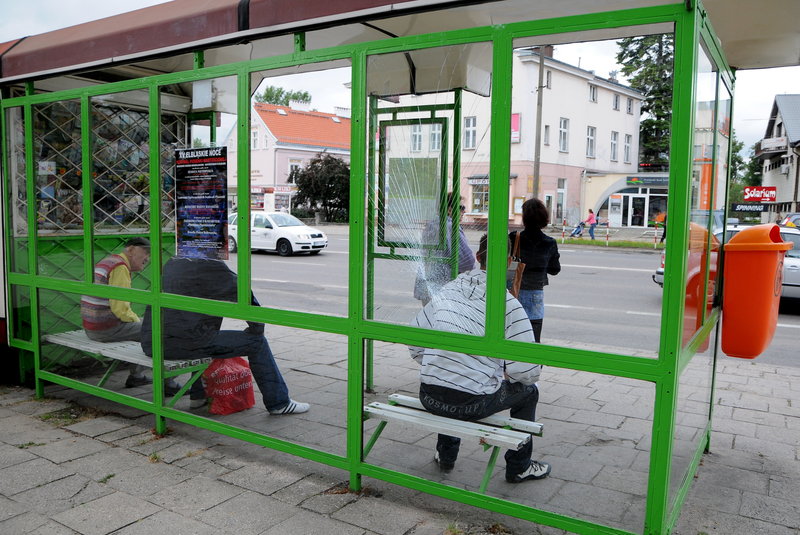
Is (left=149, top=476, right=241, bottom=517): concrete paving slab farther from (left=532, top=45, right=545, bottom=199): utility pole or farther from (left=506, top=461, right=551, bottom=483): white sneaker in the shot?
(left=532, top=45, right=545, bottom=199): utility pole

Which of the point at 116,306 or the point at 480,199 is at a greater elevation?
the point at 480,199

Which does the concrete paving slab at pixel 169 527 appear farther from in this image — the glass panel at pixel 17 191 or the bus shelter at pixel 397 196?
the glass panel at pixel 17 191

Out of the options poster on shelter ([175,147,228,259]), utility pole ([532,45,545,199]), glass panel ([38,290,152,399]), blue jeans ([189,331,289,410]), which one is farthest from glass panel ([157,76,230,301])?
utility pole ([532,45,545,199])

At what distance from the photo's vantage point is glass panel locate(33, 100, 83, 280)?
5.06m

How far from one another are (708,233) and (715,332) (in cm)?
84

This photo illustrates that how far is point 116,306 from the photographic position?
5.02m

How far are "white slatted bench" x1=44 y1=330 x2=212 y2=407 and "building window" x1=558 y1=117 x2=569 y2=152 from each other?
2818mm

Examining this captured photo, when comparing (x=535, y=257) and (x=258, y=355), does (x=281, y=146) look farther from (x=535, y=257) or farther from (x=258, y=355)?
(x=535, y=257)

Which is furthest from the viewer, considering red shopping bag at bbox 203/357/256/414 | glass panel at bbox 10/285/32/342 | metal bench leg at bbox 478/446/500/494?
glass panel at bbox 10/285/32/342

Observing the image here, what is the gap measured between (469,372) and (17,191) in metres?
4.26

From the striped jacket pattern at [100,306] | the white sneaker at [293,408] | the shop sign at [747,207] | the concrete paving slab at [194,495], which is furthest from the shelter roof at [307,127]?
the shop sign at [747,207]

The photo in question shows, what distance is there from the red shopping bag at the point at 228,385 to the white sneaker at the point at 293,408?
25 cm

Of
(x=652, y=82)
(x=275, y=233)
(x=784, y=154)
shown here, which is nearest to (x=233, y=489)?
(x=652, y=82)

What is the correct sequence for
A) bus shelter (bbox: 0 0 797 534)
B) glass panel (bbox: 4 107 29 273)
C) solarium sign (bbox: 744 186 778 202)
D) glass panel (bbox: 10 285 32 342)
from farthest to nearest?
solarium sign (bbox: 744 186 778 202)
glass panel (bbox: 10 285 32 342)
glass panel (bbox: 4 107 29 273)
bus shelter (bbox: 0 0 797 534)
